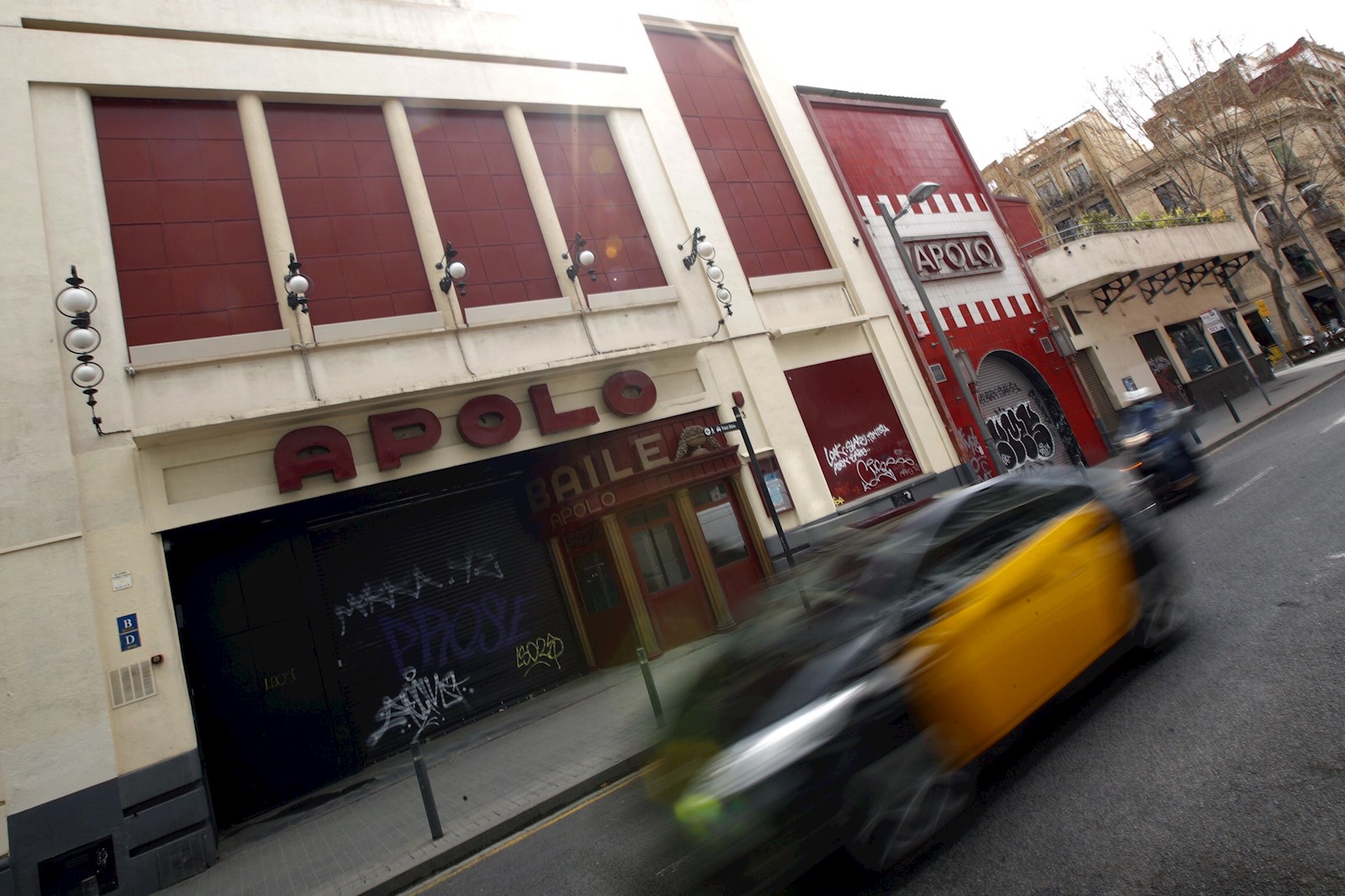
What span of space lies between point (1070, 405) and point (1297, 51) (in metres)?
31.5

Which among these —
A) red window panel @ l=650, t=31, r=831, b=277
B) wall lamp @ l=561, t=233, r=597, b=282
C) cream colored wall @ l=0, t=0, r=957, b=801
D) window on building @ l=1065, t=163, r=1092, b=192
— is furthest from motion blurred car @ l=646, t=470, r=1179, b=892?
window on building @ l=1065, t=163, r=1092, b=192

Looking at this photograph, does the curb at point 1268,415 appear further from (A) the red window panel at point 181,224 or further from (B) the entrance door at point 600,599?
A: (A) the red window panel at point 181,224

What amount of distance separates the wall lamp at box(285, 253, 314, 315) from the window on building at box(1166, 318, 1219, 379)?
27.0 metres

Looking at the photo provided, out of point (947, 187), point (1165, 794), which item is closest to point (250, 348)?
point (1165, 794)

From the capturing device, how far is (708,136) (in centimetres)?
1548

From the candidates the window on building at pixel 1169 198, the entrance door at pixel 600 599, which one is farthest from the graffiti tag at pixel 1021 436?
the window on building at pixel 1169 198

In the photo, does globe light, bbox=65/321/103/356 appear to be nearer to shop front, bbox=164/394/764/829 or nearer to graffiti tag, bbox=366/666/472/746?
shop front, bbox=164/394/764/829

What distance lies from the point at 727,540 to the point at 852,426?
4555mm

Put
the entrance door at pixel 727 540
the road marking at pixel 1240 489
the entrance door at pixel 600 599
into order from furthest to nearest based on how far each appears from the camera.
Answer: the entrance door at pixel 727 540, the entrance door at pixel 600 599, the road marking at pixel 1240 489

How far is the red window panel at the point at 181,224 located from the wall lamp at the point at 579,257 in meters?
4.91

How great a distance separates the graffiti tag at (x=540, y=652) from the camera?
1161 cm

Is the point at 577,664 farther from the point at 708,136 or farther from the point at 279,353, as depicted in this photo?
the point at 708,136

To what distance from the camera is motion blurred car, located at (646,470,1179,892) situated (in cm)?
319

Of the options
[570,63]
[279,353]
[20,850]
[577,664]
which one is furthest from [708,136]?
[20,850]
